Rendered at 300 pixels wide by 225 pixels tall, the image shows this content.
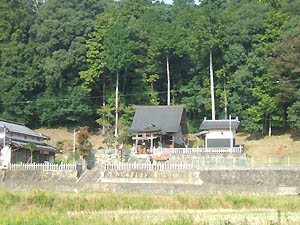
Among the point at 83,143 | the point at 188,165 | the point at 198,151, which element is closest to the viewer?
the point at 188,165

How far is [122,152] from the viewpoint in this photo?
3541 cm

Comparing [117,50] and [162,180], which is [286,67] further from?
[162,180]

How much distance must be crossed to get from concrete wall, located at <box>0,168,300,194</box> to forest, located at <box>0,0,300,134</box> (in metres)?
13.4

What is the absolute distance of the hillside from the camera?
37875 millimetres

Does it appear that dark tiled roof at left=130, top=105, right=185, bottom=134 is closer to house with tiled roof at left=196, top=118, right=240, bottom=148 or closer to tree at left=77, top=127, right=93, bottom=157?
house with tiled roof at left=196, top=118, right=240, bottom=148

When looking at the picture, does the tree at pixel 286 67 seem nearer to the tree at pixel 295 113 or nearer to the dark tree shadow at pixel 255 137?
the tree at pixel 295 113

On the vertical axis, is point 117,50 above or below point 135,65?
above

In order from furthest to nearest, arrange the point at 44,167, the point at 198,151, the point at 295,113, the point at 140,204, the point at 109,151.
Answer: the point at 295,113 → the point at 109,151 → the point at 198,151 → the point at 44,167 → the point at 140,204

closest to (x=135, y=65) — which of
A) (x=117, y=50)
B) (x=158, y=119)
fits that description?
(x=117, y=50)

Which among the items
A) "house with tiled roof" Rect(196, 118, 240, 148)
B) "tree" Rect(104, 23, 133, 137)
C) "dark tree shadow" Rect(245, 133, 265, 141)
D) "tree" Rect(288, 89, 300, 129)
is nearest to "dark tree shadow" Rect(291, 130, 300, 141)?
"tree" Rect(288, 89, 300, 129)

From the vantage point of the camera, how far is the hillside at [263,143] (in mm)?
37875

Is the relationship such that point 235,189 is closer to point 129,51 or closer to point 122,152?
point 122,152

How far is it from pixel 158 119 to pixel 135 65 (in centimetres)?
1006

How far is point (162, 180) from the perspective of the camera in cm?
2769
